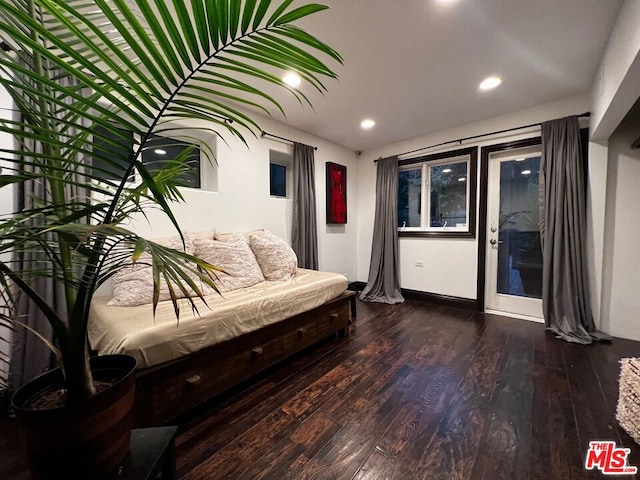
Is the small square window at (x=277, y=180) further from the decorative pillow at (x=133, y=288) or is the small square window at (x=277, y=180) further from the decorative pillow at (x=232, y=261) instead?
the decorative pillow at (x=133, y=288)

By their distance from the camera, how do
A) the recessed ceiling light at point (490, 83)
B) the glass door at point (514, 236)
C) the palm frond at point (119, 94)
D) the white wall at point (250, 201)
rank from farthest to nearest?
the glass door at point (514, 236) → the white wall at point (250, 201) → the recessed ceiling light at point (490, 83) → the palm frond at point (119, 94)

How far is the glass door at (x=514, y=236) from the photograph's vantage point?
294 cm

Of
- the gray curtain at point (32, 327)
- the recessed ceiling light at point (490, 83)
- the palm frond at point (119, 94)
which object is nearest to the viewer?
the palm frond at point (119, 94)

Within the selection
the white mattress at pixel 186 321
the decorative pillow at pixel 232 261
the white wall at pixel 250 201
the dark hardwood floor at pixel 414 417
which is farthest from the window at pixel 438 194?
the decorative pillow at pixel 232 261

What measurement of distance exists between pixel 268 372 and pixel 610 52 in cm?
330

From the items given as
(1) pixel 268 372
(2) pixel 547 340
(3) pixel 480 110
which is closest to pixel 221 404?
(1) pixel 268 372

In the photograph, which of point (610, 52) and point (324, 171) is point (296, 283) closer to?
point (324, 171)

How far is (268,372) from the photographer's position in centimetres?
195

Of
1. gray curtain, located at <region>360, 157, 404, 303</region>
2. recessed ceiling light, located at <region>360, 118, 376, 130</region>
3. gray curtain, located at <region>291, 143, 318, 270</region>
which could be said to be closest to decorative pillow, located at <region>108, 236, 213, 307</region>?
gray curtain, located at <region>291, 143, 318, 270</region>

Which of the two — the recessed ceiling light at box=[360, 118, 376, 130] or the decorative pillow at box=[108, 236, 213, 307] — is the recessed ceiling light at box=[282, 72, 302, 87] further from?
the decorative pillow at box=[108, 236, 213, 307]

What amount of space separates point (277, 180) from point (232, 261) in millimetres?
1522

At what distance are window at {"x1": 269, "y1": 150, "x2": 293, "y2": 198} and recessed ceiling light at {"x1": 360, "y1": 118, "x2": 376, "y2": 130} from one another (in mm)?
979

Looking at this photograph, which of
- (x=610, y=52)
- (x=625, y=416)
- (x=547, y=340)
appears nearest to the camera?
(x=625, y=416)

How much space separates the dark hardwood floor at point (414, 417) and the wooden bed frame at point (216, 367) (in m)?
0.14
